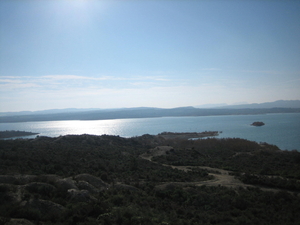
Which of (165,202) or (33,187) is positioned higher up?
(33,187)

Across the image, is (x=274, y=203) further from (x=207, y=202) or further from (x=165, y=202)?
(x=165, y=202)

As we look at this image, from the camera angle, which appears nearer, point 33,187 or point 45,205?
point 45,205

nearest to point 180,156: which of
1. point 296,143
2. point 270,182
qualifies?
point 270,182

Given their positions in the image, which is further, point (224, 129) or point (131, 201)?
point (224, 129)

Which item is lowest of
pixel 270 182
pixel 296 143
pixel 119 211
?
pixel 296 143

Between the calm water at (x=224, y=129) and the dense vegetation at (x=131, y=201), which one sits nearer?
the dense vegetation at (x=131, y=201)

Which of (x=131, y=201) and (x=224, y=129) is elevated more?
(x=131, y=201)

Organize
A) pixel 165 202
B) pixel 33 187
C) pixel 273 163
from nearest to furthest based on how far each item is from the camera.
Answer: pixel 33 187, pixel 165 202, pixel 273 163

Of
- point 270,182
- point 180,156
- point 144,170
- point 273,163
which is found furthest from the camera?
point 180,156

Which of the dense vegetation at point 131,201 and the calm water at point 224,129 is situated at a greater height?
the dense vegetation at point 131,201

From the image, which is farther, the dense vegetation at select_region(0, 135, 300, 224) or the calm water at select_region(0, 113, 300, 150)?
the calm water at select_region(0, 113, 300, 150)

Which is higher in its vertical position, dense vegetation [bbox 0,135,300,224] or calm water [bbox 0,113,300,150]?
dense vegetation [bbox 0,135,300,224]
